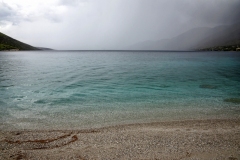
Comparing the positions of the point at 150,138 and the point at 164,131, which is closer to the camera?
the point at 150,138

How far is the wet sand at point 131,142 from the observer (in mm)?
11102

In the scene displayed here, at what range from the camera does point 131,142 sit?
41.8 feet

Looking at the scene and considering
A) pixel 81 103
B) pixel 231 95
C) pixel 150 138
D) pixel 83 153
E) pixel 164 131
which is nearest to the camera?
pixel 83 153

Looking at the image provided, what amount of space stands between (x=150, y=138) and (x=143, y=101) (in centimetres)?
1074

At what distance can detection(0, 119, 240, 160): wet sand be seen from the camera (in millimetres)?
11102

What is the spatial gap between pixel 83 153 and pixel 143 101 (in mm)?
14179

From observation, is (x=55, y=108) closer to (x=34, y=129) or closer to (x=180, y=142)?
(x=34, y=129)

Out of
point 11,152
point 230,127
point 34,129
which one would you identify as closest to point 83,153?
point 11,152

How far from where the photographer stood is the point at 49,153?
1133 centimetres

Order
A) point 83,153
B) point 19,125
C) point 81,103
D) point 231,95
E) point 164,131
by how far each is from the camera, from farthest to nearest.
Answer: point 231,95 → point 81,103 → point 19,125 → point 164,131 → point 83,153

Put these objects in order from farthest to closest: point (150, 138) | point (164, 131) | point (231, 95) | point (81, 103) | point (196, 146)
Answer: point (231, 95) < point (81, 103) < point (164, 131) < point (150, 138) < point (196, 146)

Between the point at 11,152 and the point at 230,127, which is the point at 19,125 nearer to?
the point at 11,152

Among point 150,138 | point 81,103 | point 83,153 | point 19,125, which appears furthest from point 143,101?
point 19,125

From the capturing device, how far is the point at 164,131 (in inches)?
578
